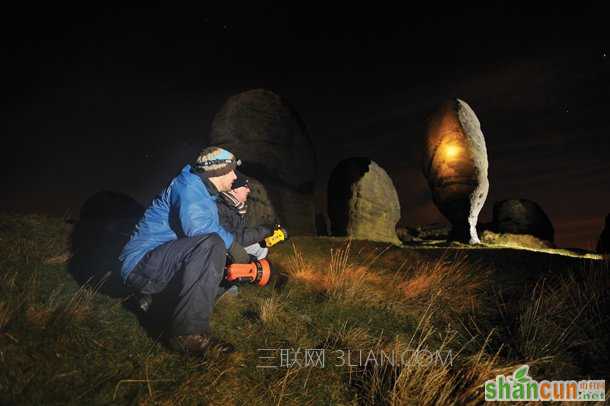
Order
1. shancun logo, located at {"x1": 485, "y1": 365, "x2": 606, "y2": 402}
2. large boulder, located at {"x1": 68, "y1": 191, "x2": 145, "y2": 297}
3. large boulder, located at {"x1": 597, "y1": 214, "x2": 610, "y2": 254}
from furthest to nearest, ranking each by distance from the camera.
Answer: large boulder, located at {"x1": 597, "y1": 214, "x2": 610, "y2": 254} → large boulder, located at {"x1": 68, "y1": 191, "x2": 145, "y2": 297} → shancun logo, located at {"x1": 485, "y1": 365, "x2": 606, "y2": 402}

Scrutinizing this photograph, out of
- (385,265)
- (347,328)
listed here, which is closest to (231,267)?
(347,328)

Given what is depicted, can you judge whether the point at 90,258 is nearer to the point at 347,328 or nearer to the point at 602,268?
the point at 347,328

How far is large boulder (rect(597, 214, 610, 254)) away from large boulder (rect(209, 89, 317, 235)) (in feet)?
36.0

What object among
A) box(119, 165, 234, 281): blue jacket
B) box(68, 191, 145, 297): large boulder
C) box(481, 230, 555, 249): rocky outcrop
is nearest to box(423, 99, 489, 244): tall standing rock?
box(481, 230, 555, 249): rocky outcrop

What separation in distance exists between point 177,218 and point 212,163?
1.82 ft

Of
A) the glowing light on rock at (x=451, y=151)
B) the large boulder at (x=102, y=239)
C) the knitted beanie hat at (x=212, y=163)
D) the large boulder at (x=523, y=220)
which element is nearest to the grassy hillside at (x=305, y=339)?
the large boulder at (x=102, y=239)

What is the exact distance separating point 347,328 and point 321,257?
2.86m

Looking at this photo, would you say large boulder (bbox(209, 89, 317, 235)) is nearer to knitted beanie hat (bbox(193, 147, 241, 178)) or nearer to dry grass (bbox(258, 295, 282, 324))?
dry grass (bbox(258, 295, 282, 324))

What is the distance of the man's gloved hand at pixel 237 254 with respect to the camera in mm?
3418

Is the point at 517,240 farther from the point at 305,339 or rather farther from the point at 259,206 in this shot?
the point at 305,339

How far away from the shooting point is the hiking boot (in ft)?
9.54

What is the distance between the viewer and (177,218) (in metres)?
3.37

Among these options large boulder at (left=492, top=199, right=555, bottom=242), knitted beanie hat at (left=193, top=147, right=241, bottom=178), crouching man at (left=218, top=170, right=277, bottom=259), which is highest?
knitted beanie hat at (left=193, top=147, right=241, bottom=178)

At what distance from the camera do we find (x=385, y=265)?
6418mm
